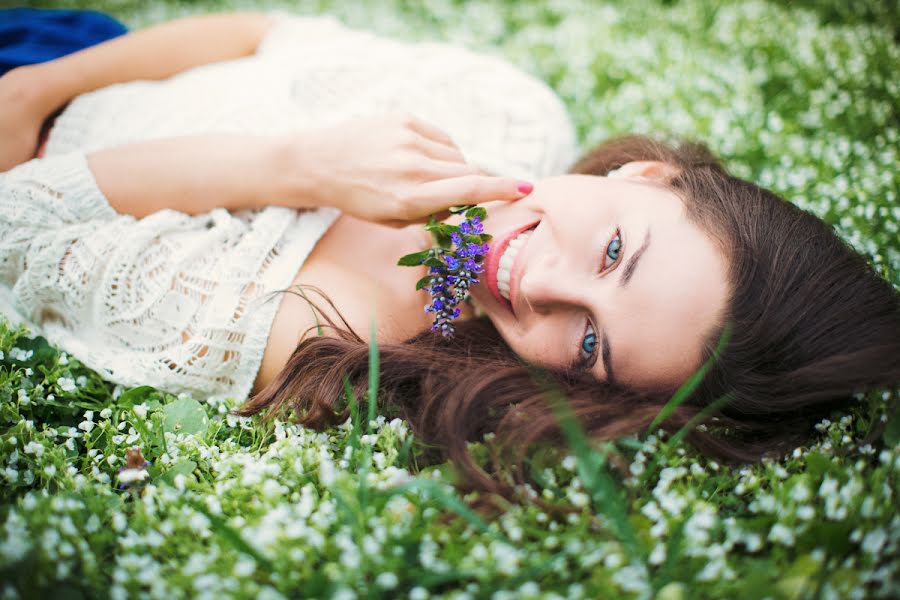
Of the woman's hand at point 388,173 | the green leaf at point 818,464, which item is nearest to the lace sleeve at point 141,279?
the woman's hand at point 388,173

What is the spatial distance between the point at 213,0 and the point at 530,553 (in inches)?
240

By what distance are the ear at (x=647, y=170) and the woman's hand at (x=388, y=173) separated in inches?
21.6

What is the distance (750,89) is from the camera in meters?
4.33

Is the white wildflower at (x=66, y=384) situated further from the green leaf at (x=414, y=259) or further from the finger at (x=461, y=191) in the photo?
the finger at (x=461, y=191)

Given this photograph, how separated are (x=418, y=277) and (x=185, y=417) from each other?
1015mm

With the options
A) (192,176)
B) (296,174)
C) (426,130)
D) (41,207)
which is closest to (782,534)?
(426,130)

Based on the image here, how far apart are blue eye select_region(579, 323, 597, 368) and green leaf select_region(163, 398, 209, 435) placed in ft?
4.38

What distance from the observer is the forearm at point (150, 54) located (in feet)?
10.0

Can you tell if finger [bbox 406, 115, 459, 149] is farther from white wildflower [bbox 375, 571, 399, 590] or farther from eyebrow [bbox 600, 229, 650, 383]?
white wildflower [bbox 375, 571, 399, 590]

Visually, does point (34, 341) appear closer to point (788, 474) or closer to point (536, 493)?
point (536, 493)

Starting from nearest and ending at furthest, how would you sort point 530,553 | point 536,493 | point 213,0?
point 530,553 < point 536,493 < point 213,0

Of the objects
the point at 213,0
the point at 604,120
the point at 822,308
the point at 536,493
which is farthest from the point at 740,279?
the point at 213,0

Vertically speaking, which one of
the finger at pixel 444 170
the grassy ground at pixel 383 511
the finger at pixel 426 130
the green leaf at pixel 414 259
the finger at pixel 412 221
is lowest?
the grassy ground at pixel 383 511

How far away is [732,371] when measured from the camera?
2.22 m
